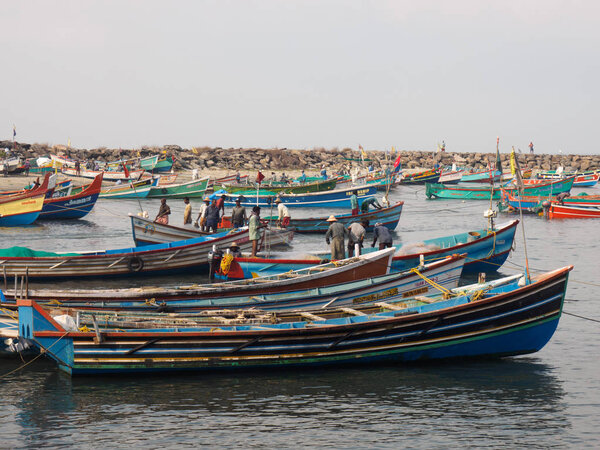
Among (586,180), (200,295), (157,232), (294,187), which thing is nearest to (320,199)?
(294,187)

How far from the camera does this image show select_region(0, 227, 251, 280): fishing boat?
2370 cm

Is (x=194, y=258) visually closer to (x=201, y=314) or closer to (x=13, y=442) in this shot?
(x=201, y=314)

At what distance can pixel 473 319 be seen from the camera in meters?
15.0

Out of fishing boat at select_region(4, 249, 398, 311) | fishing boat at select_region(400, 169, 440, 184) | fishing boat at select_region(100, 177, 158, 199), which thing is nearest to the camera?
fishing boat at select_region(4, 249, 398, 311)

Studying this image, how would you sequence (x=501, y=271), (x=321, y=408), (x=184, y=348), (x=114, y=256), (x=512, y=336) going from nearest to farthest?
(x=321, y=408) < (x=184, y=348) < (x=512, y=336) < (x=114, y=256) < (x=501, y=271)

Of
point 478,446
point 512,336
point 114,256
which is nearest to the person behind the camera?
point 478,446

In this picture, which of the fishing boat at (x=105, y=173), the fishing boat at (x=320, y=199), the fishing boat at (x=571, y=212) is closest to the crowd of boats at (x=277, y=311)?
the fishing boat at (x=571, y=212)

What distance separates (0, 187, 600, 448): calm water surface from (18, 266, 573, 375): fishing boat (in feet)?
0.98

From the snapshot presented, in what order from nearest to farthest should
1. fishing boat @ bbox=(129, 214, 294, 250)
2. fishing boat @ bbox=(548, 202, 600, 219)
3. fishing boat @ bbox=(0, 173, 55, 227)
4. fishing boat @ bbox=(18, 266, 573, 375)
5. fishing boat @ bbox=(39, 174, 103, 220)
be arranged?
1. fishing boat @ bbox=(18, 266, 573, 375)
2. fishing boat @ bbox=(129, 214, 294, 250)
3. fishing boat @ bbox=(0, 173, 55, 227)
4. fishing boat @ bbox=(39, 174, 103, 220)
5. fishing boat @ bbox=(548, 202, 600, 219)

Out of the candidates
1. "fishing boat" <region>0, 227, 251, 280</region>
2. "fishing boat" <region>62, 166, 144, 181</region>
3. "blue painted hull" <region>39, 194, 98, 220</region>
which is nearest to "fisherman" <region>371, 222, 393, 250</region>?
"fishing boat" <region>0, 227, 251, 280</region>

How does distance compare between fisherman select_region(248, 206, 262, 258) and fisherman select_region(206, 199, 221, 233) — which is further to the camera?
fisherman select_region(206, 199, 221, 233)

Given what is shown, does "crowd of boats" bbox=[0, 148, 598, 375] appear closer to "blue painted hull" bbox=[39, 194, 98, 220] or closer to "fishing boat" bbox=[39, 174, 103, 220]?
"fishing boat" bbox=[39, 174, 103, 220]

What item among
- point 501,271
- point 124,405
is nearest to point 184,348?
point 124,405

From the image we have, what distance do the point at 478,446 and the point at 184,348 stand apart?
576 cm
